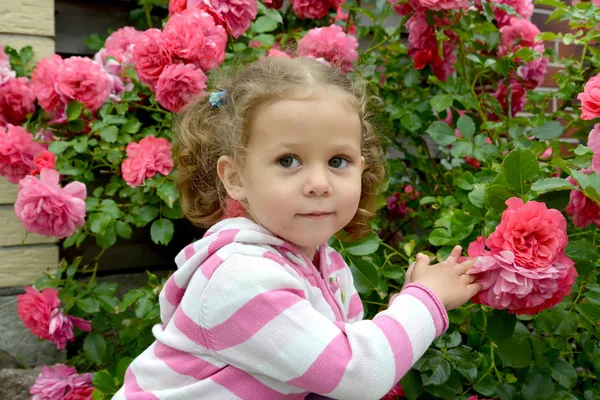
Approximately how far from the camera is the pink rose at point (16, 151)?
5.86 ft

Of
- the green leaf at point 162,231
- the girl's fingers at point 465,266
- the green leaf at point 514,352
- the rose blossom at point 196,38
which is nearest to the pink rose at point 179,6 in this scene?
the rose blossom at point 196,38

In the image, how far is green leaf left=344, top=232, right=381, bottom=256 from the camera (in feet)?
4.90

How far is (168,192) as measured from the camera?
173 cm

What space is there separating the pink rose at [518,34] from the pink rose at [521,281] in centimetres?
114

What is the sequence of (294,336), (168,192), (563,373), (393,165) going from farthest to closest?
(393,165)
(168,192)
(563,373)
(294,336)

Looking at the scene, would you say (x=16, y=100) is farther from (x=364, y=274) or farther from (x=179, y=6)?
(x=364, y=274)

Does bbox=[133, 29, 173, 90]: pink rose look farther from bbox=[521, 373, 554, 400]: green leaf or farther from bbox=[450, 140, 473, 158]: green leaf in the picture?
bbox=[521, 373, 554, 400]: green leaf

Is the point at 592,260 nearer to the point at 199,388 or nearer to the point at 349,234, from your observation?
the point at 349,234

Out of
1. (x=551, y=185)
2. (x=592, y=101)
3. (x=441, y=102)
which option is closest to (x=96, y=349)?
(x=441, y=102)

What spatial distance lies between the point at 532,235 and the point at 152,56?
1.08 meters

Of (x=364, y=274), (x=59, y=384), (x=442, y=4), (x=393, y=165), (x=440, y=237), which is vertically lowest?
(x=59, y=384)

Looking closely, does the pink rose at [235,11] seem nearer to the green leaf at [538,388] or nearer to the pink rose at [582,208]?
the pink rose at [582,208]

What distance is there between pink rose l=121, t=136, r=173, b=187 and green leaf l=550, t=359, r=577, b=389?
106 centimetres

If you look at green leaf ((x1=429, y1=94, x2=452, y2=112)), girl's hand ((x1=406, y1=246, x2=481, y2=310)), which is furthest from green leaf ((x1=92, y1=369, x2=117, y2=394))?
green leaf ((x1=429, y1=94, x2=452, y2=112))
